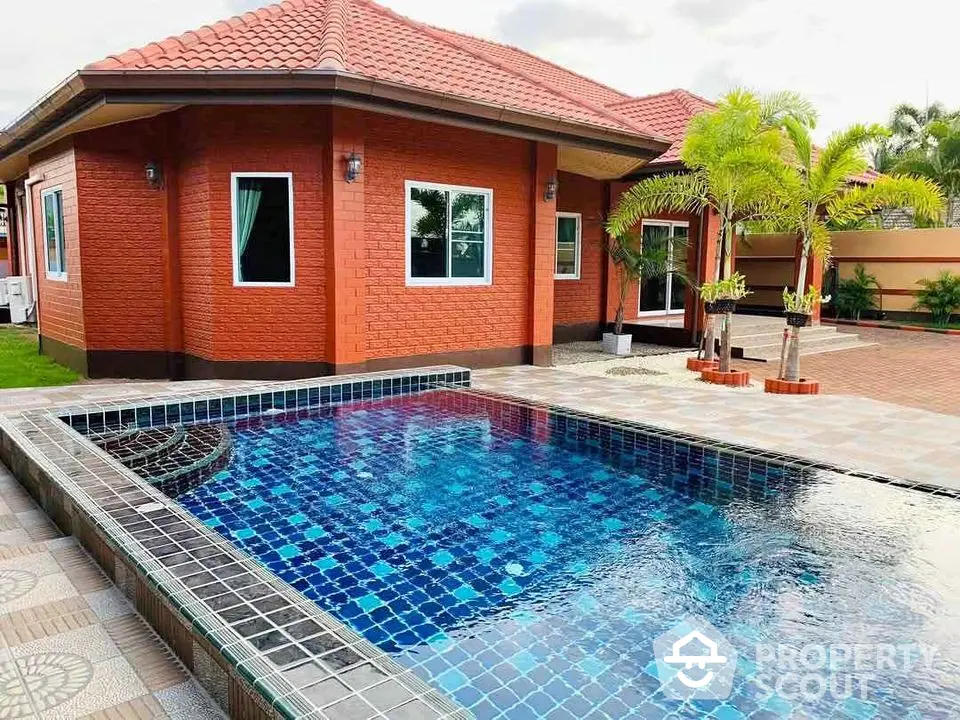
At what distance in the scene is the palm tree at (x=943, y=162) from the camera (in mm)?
22172

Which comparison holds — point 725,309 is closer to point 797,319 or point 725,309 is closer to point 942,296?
point 797,319

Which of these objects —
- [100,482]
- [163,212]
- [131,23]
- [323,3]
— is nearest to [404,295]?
[163,212]

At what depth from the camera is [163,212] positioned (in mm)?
9586

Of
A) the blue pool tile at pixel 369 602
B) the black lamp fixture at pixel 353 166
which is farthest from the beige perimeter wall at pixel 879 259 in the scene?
the blue pool tile at pixel 369 602

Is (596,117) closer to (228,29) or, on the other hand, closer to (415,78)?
(415,78)

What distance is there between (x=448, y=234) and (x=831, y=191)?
497cm

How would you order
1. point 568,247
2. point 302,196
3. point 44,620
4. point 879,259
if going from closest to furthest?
point 44,620
point 302,196
point 568,247
point 879,259

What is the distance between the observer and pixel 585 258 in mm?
14469

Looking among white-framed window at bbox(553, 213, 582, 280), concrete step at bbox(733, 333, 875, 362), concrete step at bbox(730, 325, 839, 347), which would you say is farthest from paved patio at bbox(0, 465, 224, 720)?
concrete step at bbox(730, 325, 839, 347)

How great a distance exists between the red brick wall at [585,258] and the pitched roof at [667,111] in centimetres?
146
